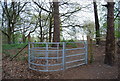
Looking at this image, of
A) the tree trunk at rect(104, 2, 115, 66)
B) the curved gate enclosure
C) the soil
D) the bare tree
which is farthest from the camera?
the bare tree

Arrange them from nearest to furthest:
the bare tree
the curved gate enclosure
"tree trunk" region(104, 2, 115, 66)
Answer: the curved gate enclosure
"tree trunk" region(104, 2, 115, 66)
the bare tree

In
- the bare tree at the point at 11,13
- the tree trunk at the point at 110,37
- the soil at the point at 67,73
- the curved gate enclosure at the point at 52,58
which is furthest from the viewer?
the bare tree at the point at 11,13

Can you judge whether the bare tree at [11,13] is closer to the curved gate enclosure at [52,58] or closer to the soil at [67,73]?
the curved gate enclosure at [52,58]

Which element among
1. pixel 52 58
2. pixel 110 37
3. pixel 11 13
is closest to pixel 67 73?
pixel 52 58

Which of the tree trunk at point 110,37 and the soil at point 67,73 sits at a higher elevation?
the tree trunk at point 110,37

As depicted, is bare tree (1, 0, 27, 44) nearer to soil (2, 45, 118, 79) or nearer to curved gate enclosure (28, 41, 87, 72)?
curved gate enclosure (28, 41, 87, 72)

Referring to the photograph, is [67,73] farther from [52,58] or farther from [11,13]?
[11,13]

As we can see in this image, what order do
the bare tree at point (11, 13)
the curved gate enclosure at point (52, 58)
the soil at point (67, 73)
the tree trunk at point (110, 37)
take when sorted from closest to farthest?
the soil at point (67, 73), the curved gate enclosure at point (52, 58), the tree trunk at point (110, 37), the bare tree at point (11, 13)

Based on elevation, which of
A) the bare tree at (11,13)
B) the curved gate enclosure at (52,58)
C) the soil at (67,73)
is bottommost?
the soil at (67,73)

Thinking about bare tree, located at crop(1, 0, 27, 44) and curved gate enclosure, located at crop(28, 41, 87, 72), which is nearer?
curved gate enclosure, located at crop(28, 41, 87, 72)

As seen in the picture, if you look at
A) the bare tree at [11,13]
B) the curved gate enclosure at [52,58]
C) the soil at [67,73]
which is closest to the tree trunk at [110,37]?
the soil at [67,73]

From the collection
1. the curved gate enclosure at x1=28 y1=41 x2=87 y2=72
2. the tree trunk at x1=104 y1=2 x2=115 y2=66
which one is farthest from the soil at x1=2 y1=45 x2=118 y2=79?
the tree trunk at x1=104 y1=2 x2=115 y2=66

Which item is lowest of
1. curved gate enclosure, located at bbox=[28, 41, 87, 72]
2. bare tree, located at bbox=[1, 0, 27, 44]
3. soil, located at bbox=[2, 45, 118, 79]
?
soil, located at bbox=[2, 45, 118, 79]

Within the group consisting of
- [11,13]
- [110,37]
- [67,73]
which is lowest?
[67,73]
